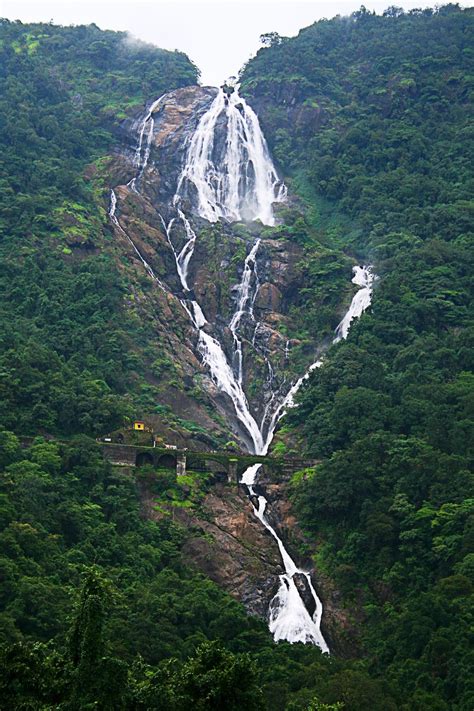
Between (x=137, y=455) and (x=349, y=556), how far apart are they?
11497 mm

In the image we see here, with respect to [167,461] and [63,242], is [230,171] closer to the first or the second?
[63,242]

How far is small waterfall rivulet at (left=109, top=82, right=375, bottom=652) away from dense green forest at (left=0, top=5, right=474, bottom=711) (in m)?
1.89

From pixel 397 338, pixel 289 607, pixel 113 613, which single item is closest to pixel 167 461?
pixel 289 607

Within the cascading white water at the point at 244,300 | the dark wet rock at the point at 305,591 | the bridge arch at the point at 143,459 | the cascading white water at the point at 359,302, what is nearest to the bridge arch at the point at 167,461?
the bridge arch at the point at 143,459

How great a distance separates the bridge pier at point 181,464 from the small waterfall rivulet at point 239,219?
2.97 metres

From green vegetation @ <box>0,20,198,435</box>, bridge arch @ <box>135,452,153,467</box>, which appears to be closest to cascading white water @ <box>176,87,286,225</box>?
green vegetation @ <box>0,20,198,435</box>

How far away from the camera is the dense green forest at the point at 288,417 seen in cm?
3219

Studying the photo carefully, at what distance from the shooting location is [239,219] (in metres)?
77.8

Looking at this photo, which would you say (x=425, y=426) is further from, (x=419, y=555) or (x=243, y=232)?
(x=243, y=232)

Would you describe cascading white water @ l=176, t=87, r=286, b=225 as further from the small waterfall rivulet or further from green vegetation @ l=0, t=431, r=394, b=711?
green vegetation @ l=0, t=431, r=394, b=711

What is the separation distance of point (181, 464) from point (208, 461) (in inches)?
54.1

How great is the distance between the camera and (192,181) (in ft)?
256

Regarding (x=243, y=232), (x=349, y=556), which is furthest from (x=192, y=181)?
(x=349, y=556)

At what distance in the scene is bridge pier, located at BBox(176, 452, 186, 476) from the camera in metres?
49.6
